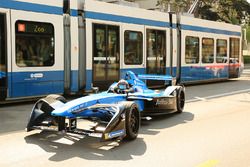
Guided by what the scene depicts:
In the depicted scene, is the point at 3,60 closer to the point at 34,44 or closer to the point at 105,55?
the point at 34,44

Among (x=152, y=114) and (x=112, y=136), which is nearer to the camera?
(x=112, y=136)

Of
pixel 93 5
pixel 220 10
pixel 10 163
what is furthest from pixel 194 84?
pixel 220 10

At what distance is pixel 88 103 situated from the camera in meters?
7.37

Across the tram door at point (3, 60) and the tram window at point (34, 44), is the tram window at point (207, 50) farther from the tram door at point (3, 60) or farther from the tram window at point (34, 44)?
the tram door at point (3, 60)

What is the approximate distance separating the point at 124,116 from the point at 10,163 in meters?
2.13

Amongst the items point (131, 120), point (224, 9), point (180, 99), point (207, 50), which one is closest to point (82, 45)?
point (180, 99)

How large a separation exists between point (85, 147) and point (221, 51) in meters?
16.8

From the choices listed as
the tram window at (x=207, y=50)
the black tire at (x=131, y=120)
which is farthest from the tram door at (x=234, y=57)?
the black tire at (x=131, y=120)

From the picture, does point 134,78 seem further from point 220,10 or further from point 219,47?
point 220,10

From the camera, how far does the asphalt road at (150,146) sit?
6008mm

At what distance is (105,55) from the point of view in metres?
14.4

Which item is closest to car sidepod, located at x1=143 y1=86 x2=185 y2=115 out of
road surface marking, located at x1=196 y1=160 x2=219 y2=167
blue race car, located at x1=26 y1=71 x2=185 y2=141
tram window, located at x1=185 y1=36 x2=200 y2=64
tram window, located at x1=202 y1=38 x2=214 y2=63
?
blue race car, located at x1=26 y1=71 x2=185 y2=141

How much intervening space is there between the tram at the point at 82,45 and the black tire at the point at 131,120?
4917 millimetres

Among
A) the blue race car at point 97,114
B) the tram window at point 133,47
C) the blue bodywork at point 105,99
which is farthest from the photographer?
the tram window at point 133,47
